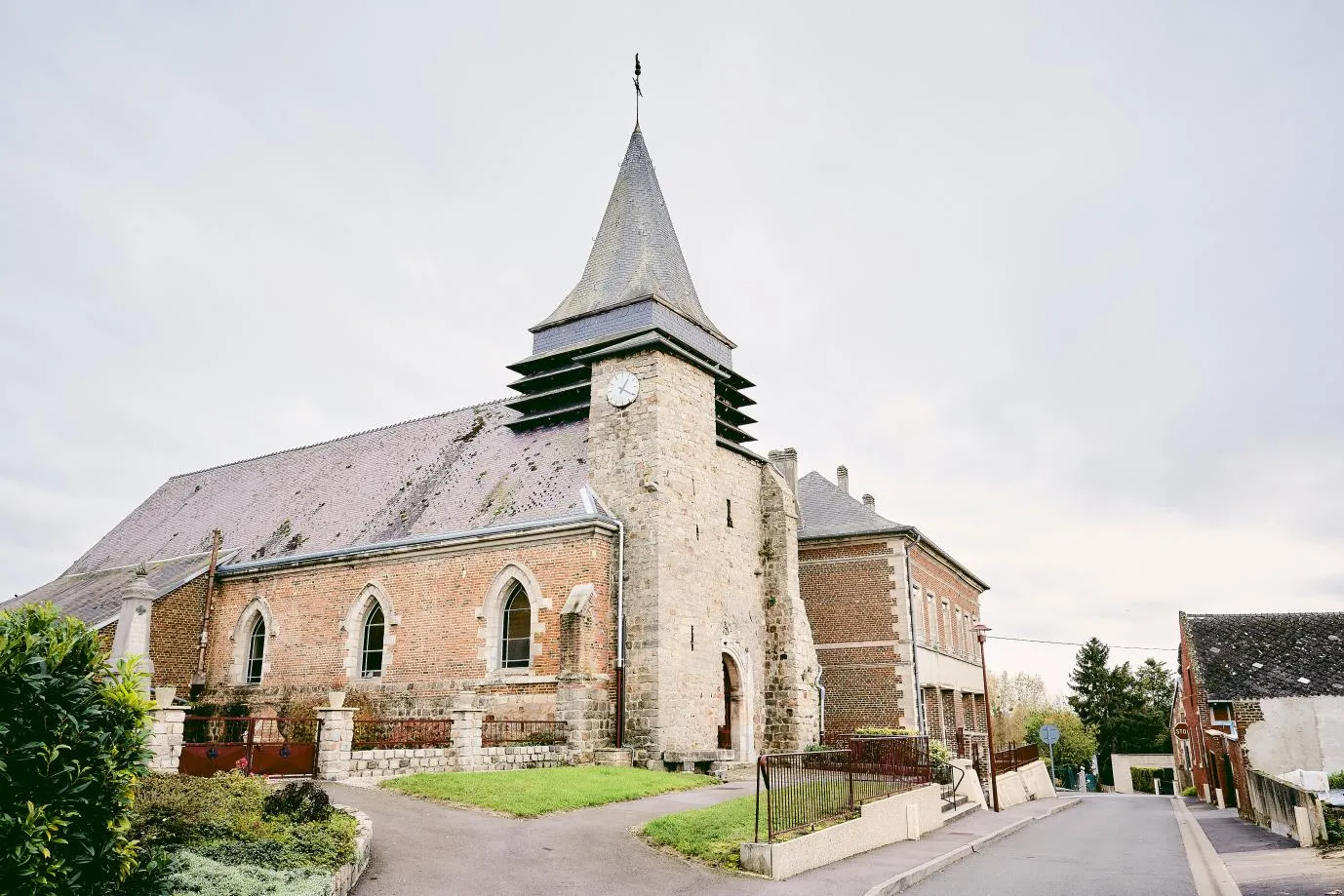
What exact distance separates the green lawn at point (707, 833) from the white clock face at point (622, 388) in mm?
10696

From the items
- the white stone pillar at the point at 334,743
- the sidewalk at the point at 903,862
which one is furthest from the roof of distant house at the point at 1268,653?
the white stone pillar at the point at 334,743

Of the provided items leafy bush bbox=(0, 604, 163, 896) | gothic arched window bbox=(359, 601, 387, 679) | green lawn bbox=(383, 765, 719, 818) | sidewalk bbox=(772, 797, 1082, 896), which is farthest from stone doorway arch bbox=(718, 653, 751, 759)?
leafy bush bbox=(0, 604, 163, 896)

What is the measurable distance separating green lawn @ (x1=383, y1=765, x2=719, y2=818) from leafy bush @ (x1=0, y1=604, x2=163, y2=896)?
7203mm

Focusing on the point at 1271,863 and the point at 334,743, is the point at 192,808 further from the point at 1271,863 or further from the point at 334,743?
the point at 1271,863

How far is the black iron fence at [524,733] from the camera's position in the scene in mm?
18469

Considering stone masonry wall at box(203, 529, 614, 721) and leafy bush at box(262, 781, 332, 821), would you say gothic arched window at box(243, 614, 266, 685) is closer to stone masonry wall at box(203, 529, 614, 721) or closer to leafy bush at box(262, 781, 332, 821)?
stone masonry wall at box(203, 529, 614, 721)

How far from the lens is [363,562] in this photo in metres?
23.2

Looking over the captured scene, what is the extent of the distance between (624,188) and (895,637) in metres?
14.9

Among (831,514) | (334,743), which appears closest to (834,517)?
(831,514)

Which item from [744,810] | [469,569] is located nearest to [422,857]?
[744,810]

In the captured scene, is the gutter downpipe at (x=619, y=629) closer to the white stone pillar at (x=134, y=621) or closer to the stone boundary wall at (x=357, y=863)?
the stone boundary wall at (x=357, y=863)

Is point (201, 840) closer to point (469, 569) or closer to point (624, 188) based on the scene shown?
point (469, 569)

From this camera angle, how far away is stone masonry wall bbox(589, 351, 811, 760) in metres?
19.8

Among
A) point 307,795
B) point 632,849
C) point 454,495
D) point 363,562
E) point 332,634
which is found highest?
point 454,495
